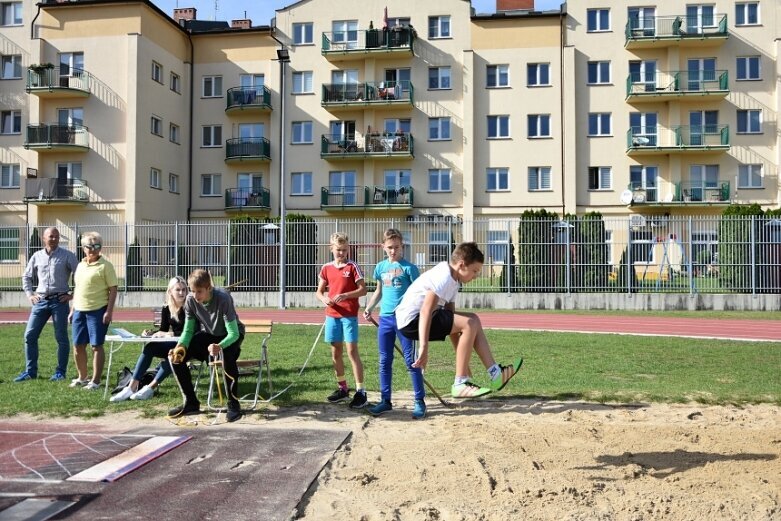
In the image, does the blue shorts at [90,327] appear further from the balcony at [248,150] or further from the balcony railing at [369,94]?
the balcony at [248,150]

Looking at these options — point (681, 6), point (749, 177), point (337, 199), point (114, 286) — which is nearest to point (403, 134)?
point (337, 199)

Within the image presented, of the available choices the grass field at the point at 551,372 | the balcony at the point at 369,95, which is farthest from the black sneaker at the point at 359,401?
the balcony at the point at 369,95

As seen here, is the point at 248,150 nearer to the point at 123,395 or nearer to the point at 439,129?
the point at 439,129

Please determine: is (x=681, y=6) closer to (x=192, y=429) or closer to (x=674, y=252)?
(x=674, y=252)

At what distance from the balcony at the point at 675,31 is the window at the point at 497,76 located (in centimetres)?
661

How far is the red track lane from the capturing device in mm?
16825

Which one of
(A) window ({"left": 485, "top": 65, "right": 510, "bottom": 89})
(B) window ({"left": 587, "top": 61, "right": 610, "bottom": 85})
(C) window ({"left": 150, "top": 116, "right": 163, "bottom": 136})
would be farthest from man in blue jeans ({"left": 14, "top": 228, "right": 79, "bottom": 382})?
(B) window ({"left": 587, "top": 61, "right": 610, "bottom": 85})

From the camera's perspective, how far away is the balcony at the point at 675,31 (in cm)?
3900

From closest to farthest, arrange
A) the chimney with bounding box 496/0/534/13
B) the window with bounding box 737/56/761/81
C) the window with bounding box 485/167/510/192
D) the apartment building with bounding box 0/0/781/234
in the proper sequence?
the apartment building with bounding box 0/0/781/234 < the window with bounding box 737/56/761/81 < the window with bounding box 485/167/510/192 < the chimney with bounding box 496/0/534/13

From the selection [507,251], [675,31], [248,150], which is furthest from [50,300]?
[675,31]

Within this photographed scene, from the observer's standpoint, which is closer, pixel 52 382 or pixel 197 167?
pixel 52 382

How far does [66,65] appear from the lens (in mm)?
39469

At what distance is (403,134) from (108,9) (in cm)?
1733

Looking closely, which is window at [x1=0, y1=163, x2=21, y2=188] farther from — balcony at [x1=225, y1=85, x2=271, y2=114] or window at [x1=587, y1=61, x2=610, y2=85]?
window at [x1=587, y1=61, x2=610, y2=85]
